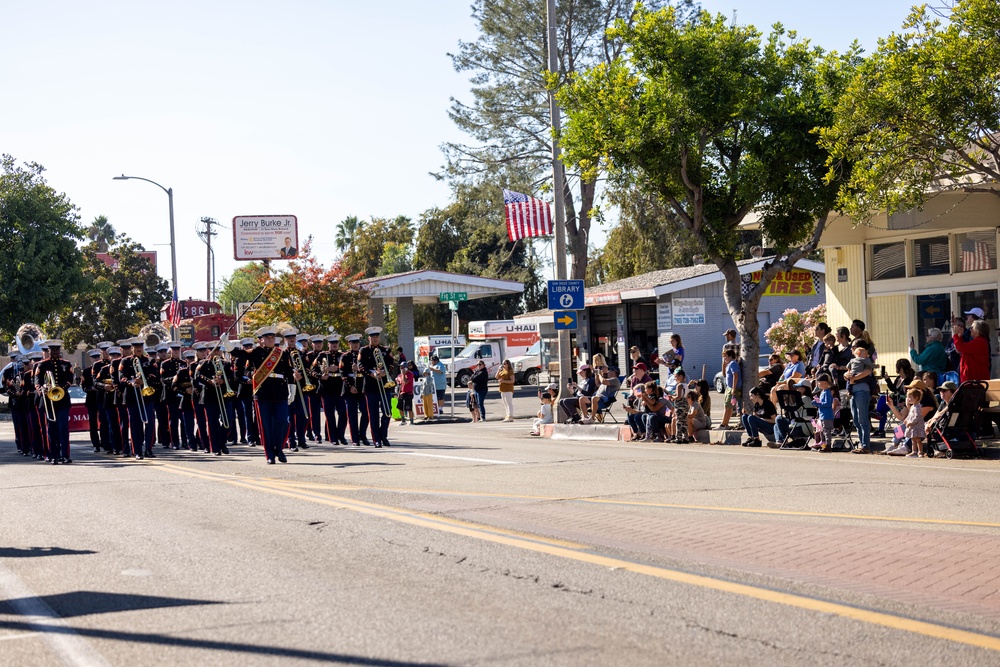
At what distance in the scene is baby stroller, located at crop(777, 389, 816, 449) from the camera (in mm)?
17312

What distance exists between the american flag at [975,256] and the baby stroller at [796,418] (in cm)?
728

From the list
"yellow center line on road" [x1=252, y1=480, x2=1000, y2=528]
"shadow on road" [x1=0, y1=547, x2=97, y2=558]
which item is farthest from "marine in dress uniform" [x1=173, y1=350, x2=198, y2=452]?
"shadow on road" [x1=0, y1=547, x2=97, y2=558]

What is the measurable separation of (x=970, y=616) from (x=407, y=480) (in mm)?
8180

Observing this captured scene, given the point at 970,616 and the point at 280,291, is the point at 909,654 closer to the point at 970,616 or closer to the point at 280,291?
the point at 970,616

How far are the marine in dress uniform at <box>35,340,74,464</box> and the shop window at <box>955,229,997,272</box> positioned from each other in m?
17.4

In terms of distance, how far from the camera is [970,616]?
6008mm

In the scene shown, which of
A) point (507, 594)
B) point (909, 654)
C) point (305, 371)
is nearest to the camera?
point (909, 654)

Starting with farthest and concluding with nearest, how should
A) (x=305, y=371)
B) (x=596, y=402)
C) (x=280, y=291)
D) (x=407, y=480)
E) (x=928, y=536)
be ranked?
1. (x=280, y=291)
2. (x=596, y=402)
3. (x=305, y=371)
4. (x=407, y=480)
5. (x=928, y=536)

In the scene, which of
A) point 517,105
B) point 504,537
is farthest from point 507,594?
point 517,105

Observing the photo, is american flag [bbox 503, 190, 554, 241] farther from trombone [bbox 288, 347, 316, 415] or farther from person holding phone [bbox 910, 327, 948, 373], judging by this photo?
person holding phone [bbox 910, 327, 948, 373]

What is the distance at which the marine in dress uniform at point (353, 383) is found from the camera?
19.4 m

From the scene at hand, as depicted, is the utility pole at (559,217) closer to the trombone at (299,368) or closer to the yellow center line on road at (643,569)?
the trombone at (299,368)

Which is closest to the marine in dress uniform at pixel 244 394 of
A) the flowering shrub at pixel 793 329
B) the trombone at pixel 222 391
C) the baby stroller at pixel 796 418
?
the trombone at pixel 222 391

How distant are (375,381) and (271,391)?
2569mm
